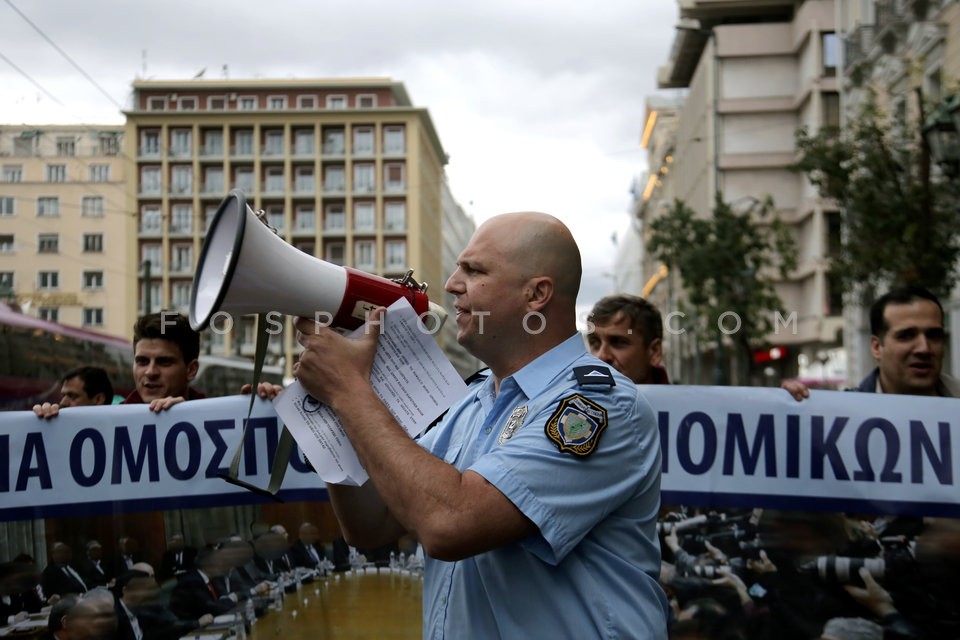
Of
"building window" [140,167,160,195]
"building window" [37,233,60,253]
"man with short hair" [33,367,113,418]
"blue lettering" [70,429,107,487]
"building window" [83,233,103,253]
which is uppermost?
"building window" [140,167,160,195]

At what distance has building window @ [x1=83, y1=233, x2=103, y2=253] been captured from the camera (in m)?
51.8

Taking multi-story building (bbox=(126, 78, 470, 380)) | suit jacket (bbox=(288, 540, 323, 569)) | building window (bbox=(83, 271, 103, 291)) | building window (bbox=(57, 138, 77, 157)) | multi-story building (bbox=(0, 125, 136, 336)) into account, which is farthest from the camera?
multi-story building (bbox=(126, 78, 470, 380))

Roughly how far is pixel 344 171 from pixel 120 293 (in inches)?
843

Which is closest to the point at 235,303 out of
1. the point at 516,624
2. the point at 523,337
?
the point at 523,337

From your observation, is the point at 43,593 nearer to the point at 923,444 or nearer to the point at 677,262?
the point at 923,444

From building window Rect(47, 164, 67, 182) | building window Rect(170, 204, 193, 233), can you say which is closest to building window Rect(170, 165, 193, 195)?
building window Rect(170, 204, 193, 233)

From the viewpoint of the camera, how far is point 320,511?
4.18 metres

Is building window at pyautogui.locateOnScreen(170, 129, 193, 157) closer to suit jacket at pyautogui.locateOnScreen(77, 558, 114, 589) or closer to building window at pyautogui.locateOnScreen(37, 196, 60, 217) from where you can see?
building window at pyautogui.locateOnScreen(37, 196, 60, 217)

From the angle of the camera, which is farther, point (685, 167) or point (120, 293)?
point (120, 293)

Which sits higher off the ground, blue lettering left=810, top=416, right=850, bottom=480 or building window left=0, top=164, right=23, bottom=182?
building window left=0, top=164, right=23, bottom=182

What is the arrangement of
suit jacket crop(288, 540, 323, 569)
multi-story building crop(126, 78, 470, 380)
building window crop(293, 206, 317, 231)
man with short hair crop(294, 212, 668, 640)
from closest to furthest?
1. man with short hair crop(294, 212, 668, 640)
2. suit jacket crop(288, 540, 323, 569)
3. multi-story building crop(126, 78, 470, 380)
4. building window crop(293, 206, 317, 231)

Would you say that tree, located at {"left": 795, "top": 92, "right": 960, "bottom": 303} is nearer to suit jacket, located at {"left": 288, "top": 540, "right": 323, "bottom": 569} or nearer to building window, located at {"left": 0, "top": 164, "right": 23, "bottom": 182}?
suit jacket, located at {"left": 288, "top": 540, "right": 323, "bottom": 569}

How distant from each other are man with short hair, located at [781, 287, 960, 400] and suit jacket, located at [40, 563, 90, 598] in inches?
116

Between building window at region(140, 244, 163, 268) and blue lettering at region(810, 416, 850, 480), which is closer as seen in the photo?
blue lettering at region(810, 416, 850, 480)
